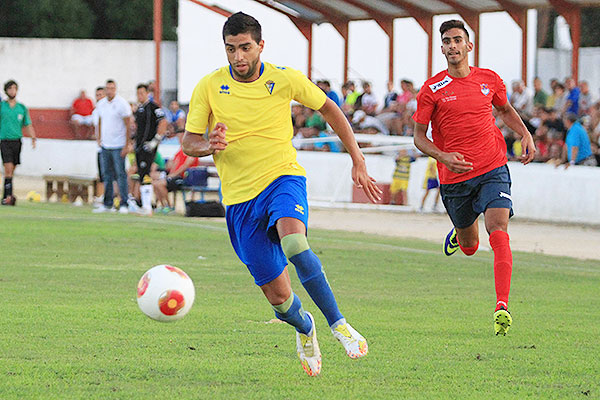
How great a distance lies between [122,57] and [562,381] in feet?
114

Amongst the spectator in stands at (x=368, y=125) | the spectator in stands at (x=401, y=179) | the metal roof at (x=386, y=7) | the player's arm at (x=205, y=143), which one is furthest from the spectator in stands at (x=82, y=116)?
the player's arm at (x=205, y=143)

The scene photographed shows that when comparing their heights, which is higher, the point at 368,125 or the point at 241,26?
the point at 368,125

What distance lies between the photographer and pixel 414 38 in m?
33.4

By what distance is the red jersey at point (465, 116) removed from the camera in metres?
9.17

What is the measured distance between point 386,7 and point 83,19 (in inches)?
909

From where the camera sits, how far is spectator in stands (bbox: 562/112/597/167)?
20766 millimetres

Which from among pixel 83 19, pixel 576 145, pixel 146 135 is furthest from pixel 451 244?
pixel 83 19

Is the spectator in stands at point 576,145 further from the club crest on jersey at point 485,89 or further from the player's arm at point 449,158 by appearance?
the player's arm at point 449,158

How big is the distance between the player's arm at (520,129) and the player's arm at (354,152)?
286cm

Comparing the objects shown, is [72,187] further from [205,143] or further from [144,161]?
[205,143]

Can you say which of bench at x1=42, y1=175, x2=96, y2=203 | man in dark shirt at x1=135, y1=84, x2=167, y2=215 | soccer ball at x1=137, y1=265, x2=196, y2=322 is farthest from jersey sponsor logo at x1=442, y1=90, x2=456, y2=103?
bench at x1=42, y1=175, x2=96, y2=203

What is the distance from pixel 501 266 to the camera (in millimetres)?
Answer: 8383

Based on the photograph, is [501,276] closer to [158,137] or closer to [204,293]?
[204,293]

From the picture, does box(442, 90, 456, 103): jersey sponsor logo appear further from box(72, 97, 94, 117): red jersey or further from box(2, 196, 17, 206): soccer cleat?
box(72, 97, 94, 117): red jersey
